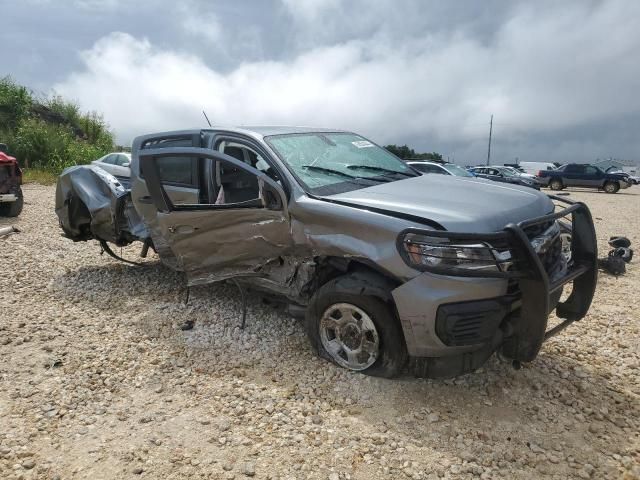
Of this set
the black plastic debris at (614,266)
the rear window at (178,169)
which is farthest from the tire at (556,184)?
the rear window at (178,169)

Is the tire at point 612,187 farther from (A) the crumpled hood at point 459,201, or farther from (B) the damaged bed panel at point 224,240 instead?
(B) the damaged bed panel at point 224,240

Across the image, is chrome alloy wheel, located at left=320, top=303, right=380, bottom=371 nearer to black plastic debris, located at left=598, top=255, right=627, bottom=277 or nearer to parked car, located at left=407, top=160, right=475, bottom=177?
black plastic debris, located at left=598, top=255, right=627, bottom=277

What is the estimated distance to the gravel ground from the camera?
2.68 m

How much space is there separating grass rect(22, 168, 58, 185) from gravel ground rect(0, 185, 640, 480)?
1747 centimetres

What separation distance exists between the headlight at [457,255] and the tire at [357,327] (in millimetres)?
376

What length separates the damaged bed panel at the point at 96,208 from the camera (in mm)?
5508

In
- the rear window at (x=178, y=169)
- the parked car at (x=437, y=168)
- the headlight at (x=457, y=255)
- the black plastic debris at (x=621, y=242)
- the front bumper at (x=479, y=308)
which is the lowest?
the black plastic debris at (x=621, y=242)

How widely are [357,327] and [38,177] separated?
71.6 ft

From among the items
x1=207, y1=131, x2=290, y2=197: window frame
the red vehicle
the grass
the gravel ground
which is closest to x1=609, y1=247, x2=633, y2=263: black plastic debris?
the gravel ground

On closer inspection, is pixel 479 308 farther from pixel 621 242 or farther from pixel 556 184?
pixel 556 184

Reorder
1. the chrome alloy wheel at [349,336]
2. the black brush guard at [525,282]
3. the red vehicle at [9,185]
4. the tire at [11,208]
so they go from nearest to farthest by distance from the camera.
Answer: the black brush guard at [525,282], the chrome alloy wheel at [349,336], the red vehicle at [9,185], the tire at [11,208]

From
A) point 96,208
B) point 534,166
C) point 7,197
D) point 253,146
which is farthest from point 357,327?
point 534,166

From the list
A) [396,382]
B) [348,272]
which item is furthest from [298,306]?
[396,382]

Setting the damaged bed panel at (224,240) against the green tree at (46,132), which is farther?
the green tree at (46,132)
